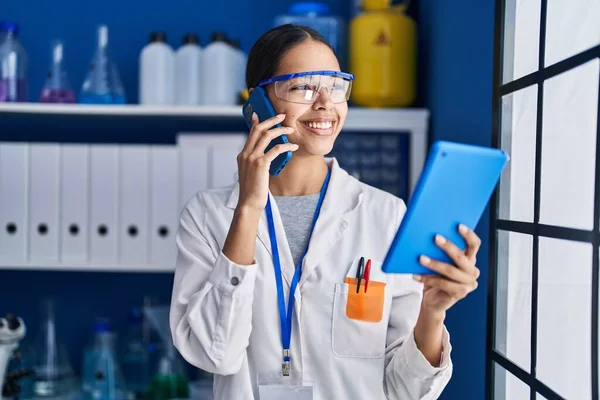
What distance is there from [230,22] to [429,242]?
1.83 m

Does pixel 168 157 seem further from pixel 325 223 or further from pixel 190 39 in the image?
pixel 325 223

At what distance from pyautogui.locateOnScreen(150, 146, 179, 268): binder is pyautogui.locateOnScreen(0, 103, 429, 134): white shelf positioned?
13cm

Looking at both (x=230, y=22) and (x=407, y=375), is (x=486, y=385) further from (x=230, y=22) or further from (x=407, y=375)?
(x=230, y=22)

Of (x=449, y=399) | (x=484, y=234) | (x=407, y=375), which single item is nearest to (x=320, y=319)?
(x=407, y=375)

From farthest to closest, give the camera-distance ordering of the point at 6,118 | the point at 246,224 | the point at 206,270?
the point at 6,118 → the point at 206,270 → the point at 246,224

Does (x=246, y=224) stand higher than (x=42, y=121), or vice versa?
(x=42, y=121)

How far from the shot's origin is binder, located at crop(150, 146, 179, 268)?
2.37 metres

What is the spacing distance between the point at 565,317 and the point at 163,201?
1.35 m

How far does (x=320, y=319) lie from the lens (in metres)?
1.45

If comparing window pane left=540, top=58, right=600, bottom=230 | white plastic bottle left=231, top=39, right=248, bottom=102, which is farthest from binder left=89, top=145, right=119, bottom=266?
window pane left=540, top=58, right=600, bottom=230

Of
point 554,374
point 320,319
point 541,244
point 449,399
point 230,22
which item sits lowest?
point 449,399

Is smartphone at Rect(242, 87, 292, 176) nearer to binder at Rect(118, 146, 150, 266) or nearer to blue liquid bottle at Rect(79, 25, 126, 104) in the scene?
binder at Rect(118, 146, 150, 266)

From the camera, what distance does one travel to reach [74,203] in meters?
2.37

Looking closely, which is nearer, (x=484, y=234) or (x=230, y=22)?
(x=484, y=234)
